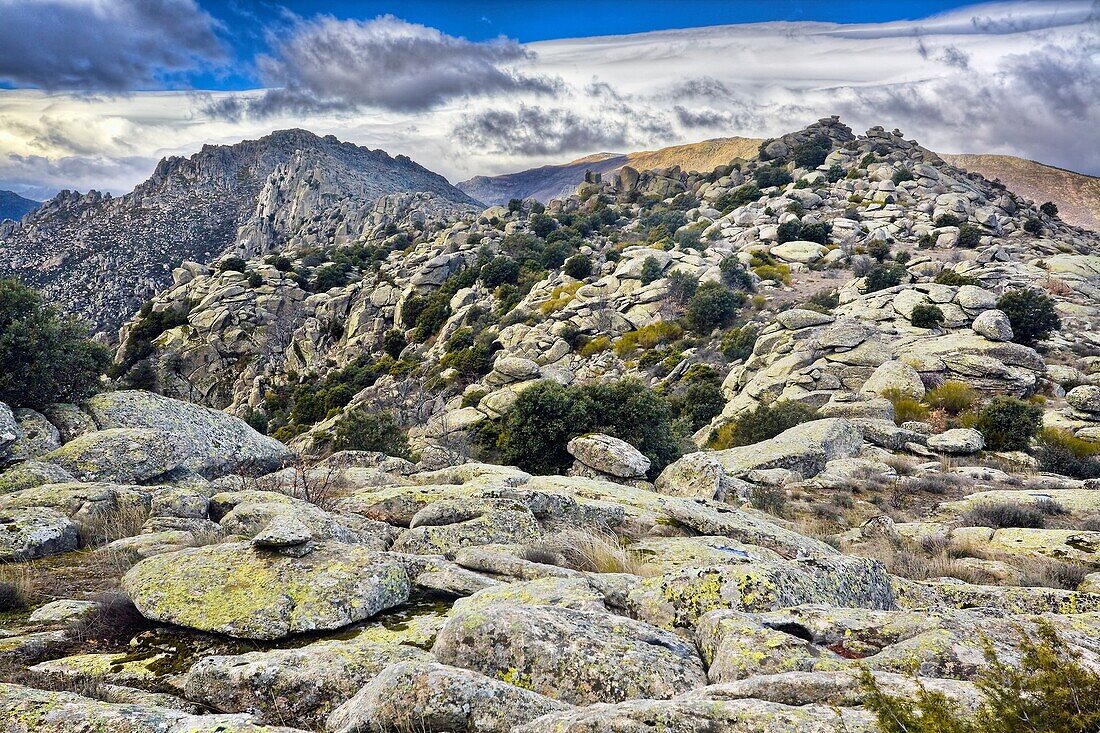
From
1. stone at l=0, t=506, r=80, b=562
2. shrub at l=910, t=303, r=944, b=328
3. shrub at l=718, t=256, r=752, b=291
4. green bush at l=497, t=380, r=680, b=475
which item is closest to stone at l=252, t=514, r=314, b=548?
stone at l=0, t=506, r=80, b=562

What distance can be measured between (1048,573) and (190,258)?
123 meters

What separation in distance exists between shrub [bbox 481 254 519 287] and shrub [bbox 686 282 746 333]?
2245cm

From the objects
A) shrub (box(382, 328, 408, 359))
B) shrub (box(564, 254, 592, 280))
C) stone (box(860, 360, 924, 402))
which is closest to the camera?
stone (box(860, 360, 924, 402))

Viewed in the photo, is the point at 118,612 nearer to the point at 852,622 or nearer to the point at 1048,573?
the point at 852,622

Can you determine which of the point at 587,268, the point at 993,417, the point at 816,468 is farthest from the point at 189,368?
the point at 993,417

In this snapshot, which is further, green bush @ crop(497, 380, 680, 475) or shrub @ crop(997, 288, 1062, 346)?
shrub @ crop(997, 288, 1062, 346)

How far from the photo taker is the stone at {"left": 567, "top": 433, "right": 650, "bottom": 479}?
47.1 feet

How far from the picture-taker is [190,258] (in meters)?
105

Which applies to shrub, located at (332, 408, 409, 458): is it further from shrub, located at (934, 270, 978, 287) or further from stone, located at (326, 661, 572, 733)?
shrub, located at (934, 270, 978, 287)

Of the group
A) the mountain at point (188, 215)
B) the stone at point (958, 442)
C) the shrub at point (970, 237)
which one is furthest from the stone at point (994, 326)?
the mountain at point (188, 215)

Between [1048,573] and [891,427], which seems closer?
[1048,573]

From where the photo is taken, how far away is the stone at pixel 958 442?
1839 centimetres

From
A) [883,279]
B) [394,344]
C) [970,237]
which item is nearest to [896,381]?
[883,279]

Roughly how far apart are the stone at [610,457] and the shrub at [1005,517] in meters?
6.78
